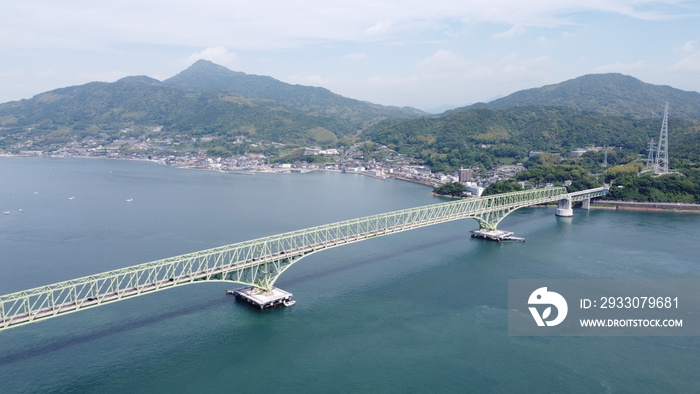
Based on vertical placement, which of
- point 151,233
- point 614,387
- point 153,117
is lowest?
point 614,387

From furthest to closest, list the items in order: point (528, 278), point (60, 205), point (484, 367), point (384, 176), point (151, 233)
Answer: point (384, 176), point (60, 205), point (151, 233), point (528, 278), point (484, 367)

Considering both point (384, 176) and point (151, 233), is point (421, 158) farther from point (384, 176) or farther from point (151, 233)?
point (151, 233)

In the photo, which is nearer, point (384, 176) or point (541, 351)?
point (541, 351)

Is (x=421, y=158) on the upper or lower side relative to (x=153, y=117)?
lower

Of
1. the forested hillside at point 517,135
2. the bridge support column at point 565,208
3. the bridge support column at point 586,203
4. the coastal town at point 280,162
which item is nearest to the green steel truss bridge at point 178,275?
the bridge support column at point 565,208

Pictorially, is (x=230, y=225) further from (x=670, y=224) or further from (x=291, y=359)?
(x=670, y=224)

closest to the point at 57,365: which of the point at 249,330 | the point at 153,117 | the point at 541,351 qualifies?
→ the point at 249,330

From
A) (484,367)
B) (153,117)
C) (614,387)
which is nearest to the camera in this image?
(614,387)
